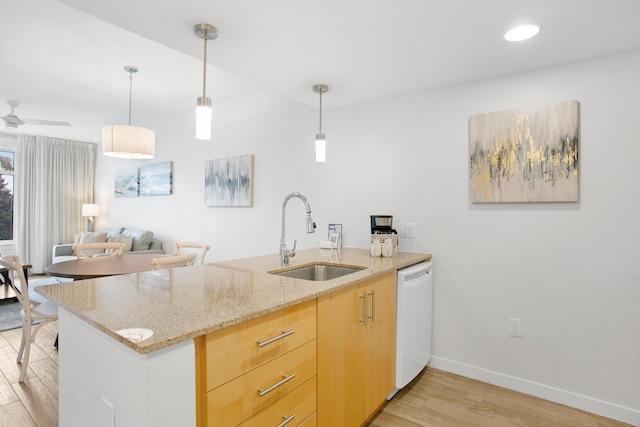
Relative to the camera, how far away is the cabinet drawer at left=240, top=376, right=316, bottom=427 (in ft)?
3.85

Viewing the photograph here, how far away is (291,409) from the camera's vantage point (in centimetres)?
131

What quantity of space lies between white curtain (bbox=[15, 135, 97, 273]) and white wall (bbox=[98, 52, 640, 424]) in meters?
5.02

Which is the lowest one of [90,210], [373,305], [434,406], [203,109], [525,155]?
[434,406]

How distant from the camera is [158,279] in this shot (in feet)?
5.32

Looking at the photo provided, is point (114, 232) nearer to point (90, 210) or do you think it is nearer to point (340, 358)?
point (90, 210)

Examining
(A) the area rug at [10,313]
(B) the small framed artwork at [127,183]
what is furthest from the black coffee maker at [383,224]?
(B) the small framed artwork at [127,183]

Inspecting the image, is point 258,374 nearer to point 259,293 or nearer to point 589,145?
point 259,293

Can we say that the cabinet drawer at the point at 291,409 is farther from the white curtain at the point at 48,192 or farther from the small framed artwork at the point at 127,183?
the white curtain at the point at 48,192

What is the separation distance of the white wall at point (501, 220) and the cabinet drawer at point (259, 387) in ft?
5.28

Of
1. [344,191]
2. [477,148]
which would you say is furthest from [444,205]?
[344,191]

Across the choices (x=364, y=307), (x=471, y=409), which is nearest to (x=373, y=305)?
(x=364, y=307)

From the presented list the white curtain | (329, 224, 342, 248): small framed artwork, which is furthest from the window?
(329, 224, 342, 248): small framed artwork

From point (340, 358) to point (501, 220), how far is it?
1570 millimetres

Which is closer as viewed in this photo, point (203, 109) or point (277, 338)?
point (277, 338)
